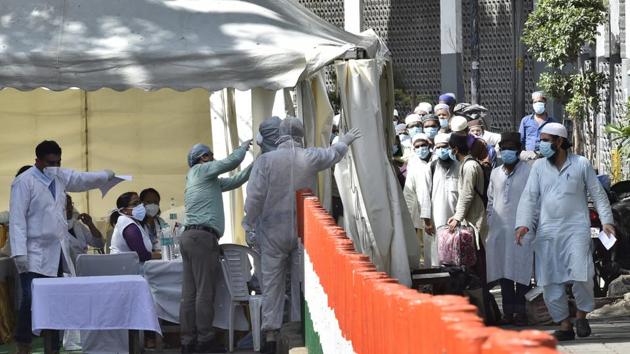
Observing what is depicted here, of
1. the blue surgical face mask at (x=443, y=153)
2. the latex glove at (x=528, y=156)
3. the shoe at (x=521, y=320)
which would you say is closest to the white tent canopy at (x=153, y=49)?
the blue surgical face mask at (x=443, y=153)

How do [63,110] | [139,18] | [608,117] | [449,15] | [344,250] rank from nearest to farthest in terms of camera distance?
1. [344,250]
2. [139,18]
3. [63,110]
4. [608,117]
5. [449,15]

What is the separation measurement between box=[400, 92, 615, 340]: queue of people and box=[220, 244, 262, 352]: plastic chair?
2064mm

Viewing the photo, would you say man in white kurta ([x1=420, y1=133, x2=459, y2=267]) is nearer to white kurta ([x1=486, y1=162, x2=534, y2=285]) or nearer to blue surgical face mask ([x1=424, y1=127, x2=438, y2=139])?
white kurta ([x1=486, y1=162, x2=534, y2=285])

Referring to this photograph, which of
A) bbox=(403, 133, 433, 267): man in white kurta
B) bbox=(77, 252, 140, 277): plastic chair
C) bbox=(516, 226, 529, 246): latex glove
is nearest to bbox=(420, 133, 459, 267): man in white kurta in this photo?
bbox=(403, 133, 433, 267): man in white kurta

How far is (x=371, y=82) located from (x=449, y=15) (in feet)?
67.6

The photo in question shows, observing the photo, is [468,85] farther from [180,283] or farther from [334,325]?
[334,325]

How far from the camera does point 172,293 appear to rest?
13.8 m

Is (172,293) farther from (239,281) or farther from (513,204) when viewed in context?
(513,204)

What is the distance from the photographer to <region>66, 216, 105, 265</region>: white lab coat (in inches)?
583

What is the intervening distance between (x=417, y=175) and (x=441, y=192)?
866 mm

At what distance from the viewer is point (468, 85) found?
35.5 meters

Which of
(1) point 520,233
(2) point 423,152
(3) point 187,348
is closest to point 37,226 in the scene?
(3) point 187,348

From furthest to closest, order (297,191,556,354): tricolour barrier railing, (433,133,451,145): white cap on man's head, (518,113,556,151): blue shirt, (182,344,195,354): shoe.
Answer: (518,113,556,151): blue shirt
(433,133,451,145): white cap on man's head
(182,344,195,354): shoe
(297,191,556,354): tricolour barrier railing

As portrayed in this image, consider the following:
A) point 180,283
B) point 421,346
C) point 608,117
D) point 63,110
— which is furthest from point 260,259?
point 608,117
